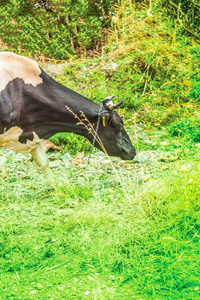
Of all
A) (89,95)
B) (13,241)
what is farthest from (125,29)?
(13,241)

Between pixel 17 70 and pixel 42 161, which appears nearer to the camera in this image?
pixel 17 70

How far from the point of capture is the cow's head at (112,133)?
5.40 meters

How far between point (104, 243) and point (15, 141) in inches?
86.5

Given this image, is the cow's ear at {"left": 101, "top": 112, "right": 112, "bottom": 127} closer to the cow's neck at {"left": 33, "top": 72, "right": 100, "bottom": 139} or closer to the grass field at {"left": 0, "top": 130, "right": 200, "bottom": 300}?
the cow's neck at {"left": 33, "top": 72, "right": 100, "bottom": 139}

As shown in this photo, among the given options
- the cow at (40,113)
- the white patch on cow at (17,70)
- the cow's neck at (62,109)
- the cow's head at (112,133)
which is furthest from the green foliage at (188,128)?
the white patch on cow at (17,70)

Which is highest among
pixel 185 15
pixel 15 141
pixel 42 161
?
pixel 185 15

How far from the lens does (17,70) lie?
5148 millimetres

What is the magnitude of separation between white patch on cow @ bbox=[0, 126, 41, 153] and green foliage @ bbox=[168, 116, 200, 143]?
7.54ft

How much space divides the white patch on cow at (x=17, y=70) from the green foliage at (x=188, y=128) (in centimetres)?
240

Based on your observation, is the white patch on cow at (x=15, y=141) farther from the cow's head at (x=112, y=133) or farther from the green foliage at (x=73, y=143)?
the green foliage at (x=73, y=143)

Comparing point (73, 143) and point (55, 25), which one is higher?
point (55, 25)

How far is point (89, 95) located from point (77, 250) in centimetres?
454

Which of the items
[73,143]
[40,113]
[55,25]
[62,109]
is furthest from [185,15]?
[40,113]

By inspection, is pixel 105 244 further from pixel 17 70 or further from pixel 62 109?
pixel 17 70
